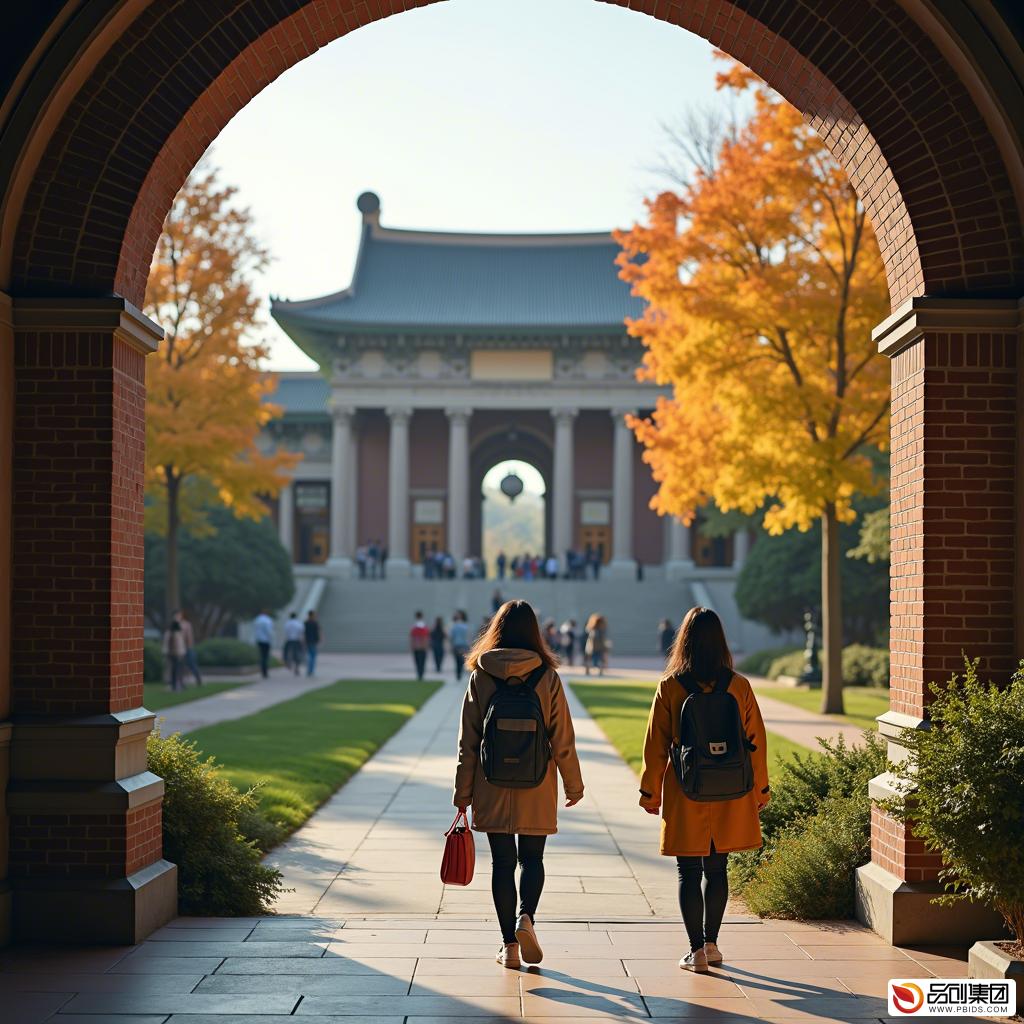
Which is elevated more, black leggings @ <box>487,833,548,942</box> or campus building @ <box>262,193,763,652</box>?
campus building @ <box>262,193,763,652</box>

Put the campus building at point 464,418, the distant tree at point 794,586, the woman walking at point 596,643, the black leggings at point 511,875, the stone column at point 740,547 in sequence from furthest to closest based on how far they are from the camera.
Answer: the campus building at point 464,418
the stone column at point 740,547
the woman walking at point 596,643
the distant tree at point 794,586
the black leggings at point 511,875

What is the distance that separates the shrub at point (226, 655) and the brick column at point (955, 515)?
82.4 feet

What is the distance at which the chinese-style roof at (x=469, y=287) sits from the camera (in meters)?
55.3

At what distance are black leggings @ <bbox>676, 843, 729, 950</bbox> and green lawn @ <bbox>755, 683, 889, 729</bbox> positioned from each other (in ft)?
38.5

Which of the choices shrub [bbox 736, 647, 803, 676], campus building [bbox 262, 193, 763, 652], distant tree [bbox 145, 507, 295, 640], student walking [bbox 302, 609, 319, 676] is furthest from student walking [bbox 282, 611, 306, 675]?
campus building [bbox 262, 193, 763, 652]

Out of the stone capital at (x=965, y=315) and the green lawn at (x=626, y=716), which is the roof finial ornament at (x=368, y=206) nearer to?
the green lawn at (x=626, y=716)

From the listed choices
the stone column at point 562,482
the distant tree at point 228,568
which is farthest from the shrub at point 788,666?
the stone column at point 562,482

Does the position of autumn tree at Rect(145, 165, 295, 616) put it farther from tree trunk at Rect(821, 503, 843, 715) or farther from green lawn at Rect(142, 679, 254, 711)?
tree trunk at Rect(821, 503, 843, 715)

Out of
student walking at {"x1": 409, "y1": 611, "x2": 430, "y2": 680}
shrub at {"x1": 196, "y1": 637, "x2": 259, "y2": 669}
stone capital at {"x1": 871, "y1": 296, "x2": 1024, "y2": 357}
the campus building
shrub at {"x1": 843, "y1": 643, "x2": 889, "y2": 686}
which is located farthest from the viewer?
the campus building

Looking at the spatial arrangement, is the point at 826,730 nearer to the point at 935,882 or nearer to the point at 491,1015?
the point at 935,882

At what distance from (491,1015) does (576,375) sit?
51.1 m

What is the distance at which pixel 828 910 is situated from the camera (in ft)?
24.8

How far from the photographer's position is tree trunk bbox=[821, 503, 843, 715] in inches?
784
